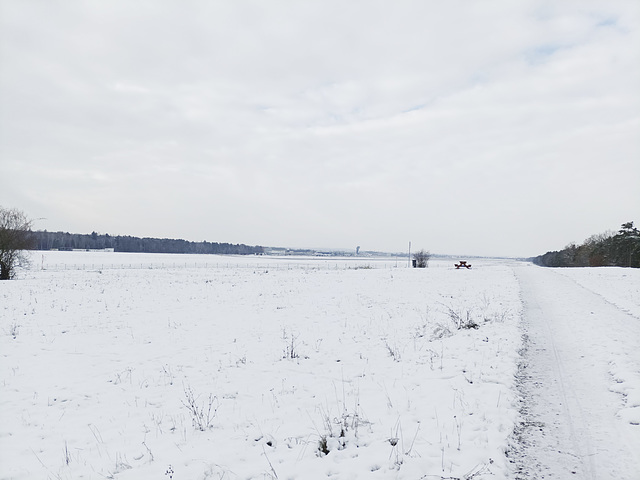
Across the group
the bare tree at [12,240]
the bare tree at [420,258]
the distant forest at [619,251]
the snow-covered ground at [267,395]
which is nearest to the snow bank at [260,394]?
the snow-covered ground at [267,395]

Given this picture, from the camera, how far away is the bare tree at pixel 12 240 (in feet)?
118

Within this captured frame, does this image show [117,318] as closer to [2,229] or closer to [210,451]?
[210,451]

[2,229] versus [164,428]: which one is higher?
[2,229]

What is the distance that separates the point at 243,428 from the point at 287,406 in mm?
1121

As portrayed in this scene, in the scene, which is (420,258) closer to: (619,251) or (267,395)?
(619,251)

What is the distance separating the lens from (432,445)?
17.1ft

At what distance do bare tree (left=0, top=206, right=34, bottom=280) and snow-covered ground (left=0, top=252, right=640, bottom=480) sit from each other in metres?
24.5

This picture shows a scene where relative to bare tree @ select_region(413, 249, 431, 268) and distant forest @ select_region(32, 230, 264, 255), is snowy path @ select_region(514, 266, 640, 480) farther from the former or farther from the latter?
distant forest @ select_region(32, 230, 264, 255)

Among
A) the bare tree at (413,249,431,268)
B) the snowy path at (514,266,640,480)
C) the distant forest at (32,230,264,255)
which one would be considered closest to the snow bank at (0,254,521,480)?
the snowy path at (514,266,640,480)

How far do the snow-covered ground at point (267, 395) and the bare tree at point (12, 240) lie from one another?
80.4ft

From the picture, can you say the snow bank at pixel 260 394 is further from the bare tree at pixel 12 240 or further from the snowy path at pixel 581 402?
the bare tree at pixel 12 240

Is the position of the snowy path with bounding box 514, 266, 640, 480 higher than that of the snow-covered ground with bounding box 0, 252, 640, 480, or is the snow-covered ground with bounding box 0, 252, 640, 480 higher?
the snowy path with bounding box 514, 266, 640, 480

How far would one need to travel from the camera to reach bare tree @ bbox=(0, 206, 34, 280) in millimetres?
35906

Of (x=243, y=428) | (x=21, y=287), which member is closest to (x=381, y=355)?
(x=243, y=428)
